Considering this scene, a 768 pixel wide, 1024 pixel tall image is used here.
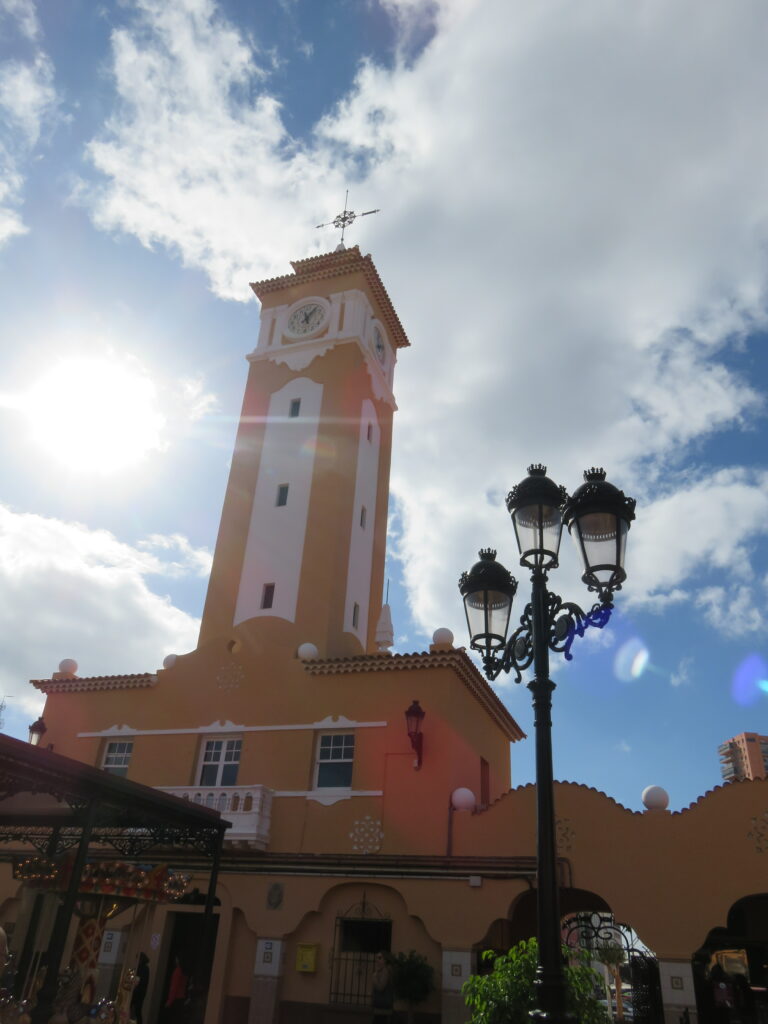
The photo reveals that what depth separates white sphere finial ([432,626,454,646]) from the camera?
64.2 feet

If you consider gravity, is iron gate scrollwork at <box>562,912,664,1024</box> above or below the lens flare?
below

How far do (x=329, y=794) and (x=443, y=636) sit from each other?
473cm

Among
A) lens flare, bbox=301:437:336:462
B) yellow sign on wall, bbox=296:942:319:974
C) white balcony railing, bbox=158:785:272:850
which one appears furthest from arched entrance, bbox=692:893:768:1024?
lens flare, bbox=301:437:336:462

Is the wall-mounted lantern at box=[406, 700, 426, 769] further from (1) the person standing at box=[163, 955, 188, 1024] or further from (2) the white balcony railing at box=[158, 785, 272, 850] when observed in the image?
(1) the person standing at box=[163, 955, 188, 1024]

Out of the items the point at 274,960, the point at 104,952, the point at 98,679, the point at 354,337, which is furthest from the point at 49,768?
the point at 354,337

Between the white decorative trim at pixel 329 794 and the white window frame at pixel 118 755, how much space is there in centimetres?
520

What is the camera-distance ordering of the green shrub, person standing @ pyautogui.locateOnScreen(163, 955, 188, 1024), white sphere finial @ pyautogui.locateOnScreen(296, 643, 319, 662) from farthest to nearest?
white sphere finial @ pyautogui.locateOnScreen(296, 643, 319, 662) → person standing @ pyautogui.locateOnScreen(163, 955, 188, 1024) → the green shrub

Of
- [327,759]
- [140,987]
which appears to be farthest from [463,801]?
[140,987]

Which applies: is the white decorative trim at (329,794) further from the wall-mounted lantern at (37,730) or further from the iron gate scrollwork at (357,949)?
the wall-mounted lantern at (37,730)

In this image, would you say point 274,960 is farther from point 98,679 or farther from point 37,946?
point 98,679

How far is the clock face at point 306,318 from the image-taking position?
27828mm

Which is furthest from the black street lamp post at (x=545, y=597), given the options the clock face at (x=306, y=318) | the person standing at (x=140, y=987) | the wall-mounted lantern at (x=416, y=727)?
the clock face at (x=306, y=318)

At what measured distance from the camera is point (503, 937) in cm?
1770

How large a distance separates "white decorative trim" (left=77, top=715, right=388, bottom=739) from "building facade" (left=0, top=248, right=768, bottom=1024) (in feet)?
0.17
